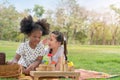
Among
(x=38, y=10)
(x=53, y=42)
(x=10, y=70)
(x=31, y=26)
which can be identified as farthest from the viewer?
(x=38, y=10)

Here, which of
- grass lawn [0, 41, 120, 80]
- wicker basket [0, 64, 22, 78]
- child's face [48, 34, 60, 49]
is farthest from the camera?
grass lawn [0, 41, 120, 80]

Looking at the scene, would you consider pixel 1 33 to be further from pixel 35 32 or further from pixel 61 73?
pixel 61 73

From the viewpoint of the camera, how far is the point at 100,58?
4.96 m

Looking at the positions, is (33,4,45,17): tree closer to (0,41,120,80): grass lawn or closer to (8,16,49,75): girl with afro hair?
(0,41,120,80): grass lawn

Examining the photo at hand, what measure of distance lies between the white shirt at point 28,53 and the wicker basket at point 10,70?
1.14 feet

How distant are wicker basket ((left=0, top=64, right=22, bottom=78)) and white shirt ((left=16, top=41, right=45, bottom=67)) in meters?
0.35

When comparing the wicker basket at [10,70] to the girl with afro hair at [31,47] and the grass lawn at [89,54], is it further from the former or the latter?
the grass lawn at [89,54]

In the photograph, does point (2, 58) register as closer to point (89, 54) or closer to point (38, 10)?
point (38, 10)

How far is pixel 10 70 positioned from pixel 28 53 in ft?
1.28

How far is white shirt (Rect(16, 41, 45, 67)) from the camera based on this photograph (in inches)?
104


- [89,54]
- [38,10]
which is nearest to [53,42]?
[38,10]

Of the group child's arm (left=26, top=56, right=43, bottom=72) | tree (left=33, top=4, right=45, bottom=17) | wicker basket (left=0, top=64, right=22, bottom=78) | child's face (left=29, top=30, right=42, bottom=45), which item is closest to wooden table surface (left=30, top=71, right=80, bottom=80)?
wicker basket (left=0, top=64, right=22, bottom=78)

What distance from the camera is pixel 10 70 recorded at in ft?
7.54

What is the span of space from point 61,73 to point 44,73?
0.11 m
